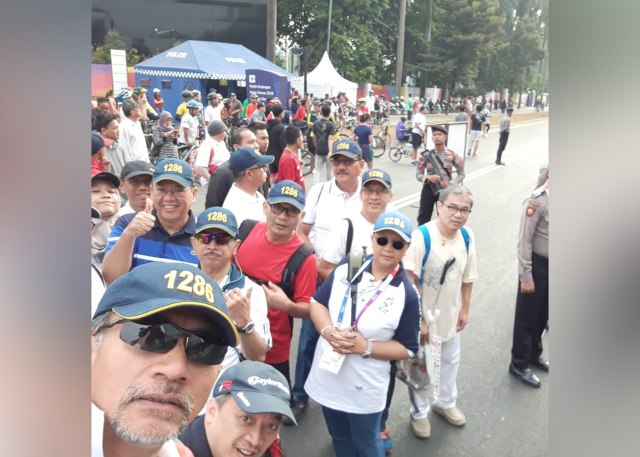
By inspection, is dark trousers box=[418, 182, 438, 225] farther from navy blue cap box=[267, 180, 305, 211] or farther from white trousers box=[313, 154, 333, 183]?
navy blue cap box=[267, 180, 305, 211]

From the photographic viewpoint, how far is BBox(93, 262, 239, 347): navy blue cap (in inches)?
34.8

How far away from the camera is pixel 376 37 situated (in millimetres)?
1718

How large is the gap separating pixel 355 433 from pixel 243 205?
5.45ft

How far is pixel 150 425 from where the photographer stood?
705 millimetres

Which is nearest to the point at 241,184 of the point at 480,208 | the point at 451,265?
the point at 451,265

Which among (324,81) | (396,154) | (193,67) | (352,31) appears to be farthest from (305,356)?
(193,67)

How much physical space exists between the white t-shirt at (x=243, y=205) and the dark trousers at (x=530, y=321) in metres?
1.89

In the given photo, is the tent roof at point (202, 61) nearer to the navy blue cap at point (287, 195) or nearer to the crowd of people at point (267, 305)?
the crowd of people at point (267, 305)

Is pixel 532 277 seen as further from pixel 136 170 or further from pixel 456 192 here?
pixel 136 170

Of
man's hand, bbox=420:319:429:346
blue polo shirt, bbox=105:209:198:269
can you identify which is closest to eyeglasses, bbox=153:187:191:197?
blue polo shirt, bbox=105:209:198:269
